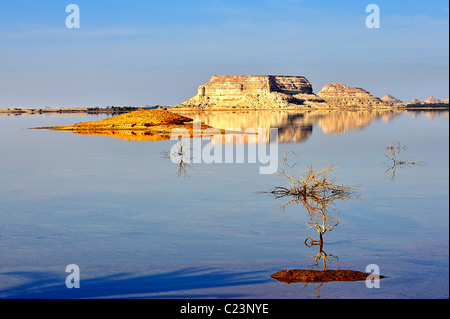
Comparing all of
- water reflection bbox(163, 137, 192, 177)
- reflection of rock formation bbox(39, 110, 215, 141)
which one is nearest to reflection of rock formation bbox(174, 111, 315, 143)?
reflection of rock formation bbox(39, 110, 215, 141)

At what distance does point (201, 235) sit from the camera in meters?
17.2

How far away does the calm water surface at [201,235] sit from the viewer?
12734mm

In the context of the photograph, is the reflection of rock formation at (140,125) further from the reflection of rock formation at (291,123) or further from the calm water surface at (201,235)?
the calm water surface at (201,235)

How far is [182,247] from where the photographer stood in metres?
15.8

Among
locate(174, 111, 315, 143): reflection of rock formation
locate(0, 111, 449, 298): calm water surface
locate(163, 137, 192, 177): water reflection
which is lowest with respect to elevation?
locate(0, 111, 449, 298): calm water surface

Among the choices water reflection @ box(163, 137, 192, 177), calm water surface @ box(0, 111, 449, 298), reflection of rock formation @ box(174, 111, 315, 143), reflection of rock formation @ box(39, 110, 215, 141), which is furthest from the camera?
reflection of rock formation @ box(39, 110, 215, 141)

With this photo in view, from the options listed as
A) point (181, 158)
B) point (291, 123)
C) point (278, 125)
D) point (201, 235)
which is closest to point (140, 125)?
point (278, 125)

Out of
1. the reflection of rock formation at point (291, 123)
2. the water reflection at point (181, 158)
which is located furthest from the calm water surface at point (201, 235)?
the reflection of rock formation at point (291, 123)

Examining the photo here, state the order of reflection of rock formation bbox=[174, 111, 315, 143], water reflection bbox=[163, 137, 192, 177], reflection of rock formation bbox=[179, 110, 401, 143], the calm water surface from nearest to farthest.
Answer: the calm water surface, water reflection bbox=[163, 137, 192, 177], reflection of rock formation bbox=[174, 111, 315, 143], reflection of rock formation bbox=[179, 110, 401, 143]

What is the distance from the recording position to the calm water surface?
1273 centimetres

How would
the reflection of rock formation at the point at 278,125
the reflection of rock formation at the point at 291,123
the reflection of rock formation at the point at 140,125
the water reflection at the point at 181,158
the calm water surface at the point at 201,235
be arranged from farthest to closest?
1. the reflection of rock formation at the point at 140,125
2. the reflection of rock formation at the point at 291,123
3. the reflection of rock formation at the point at 278,125
4. the water reflection at the point at 181,158
5. the calm water surface at the point at 201,235

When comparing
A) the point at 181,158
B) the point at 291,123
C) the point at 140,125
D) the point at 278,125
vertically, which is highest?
the point at 291,123

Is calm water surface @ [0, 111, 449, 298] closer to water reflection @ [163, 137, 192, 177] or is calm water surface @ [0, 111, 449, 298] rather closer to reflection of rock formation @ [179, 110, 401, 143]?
water reflection @ [163, 137, 192, 177]

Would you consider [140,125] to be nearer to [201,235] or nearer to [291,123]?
[291,123]
